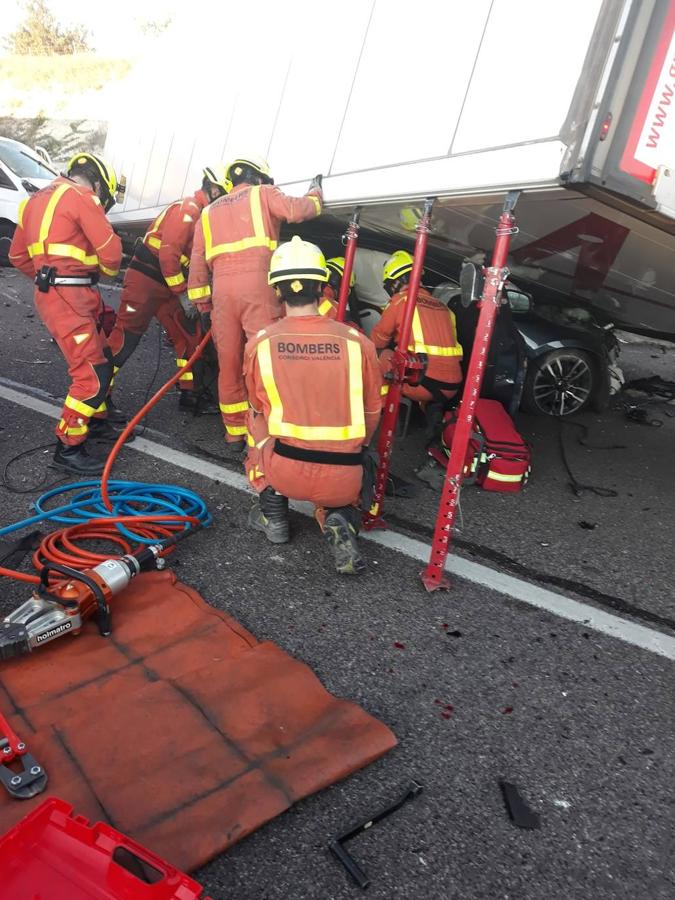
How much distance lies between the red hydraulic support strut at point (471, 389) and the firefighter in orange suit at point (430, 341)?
155 centimetres

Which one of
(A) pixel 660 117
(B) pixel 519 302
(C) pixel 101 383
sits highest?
(A) pixel 660 117

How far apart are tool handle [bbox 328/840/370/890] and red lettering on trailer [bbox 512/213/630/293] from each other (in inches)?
110

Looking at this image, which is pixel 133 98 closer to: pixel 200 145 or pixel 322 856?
pixel 200 145

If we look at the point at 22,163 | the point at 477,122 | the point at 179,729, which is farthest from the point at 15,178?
the point at 179,729

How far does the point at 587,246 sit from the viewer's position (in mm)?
3947

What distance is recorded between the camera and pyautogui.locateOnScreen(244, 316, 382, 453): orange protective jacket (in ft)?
9.71

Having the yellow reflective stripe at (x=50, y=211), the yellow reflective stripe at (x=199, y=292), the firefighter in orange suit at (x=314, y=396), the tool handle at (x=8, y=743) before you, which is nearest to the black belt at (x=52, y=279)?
the yellow reflective stripe at (x=50, y=211)

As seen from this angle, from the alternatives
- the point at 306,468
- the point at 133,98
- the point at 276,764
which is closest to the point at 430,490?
the point at 306,468

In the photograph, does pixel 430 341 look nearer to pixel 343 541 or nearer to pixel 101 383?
pixel 343 541

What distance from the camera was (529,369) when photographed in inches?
228

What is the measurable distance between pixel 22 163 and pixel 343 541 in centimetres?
1092

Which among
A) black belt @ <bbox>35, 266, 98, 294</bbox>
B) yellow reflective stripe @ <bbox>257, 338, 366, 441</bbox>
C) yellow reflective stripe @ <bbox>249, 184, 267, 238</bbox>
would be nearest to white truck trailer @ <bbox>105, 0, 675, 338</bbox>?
yellow reflective stripe @ <bbox>249, 184, 267, 238</bbox>

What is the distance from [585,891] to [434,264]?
5382 millimetres

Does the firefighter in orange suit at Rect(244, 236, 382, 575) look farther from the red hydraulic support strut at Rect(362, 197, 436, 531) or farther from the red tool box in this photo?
the red tool box
